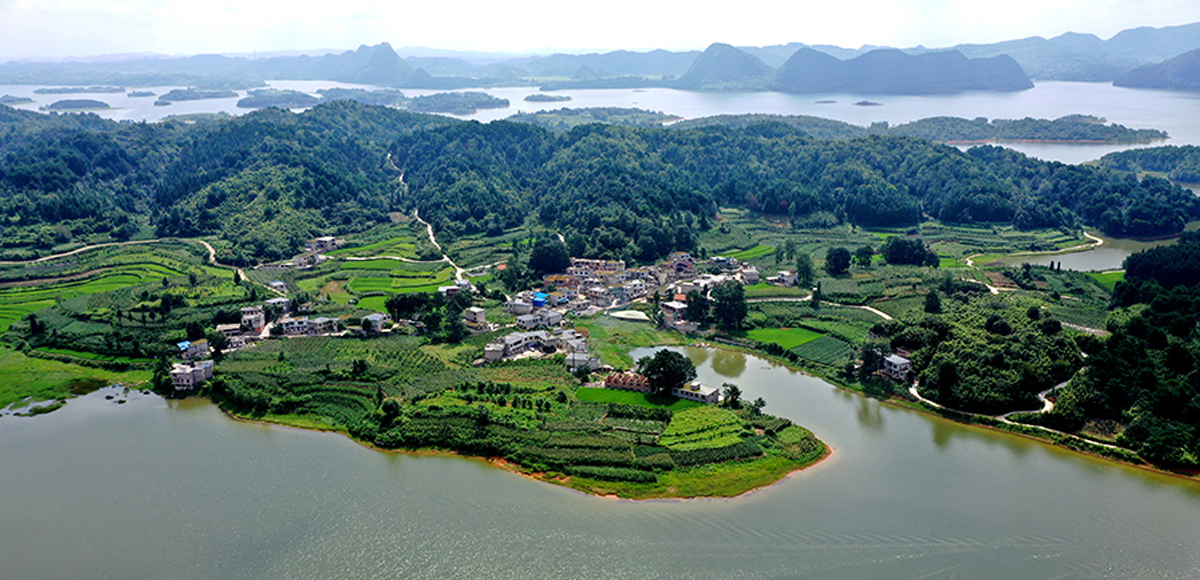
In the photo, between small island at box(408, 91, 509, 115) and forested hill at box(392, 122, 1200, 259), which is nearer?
forested hill at box(392, 122, 1200, 259)

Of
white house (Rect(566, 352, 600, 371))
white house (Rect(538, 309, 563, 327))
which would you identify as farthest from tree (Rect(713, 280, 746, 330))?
white house (Rect(566, 352, 600, 371))

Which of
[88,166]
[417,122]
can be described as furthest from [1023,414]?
[417,122]

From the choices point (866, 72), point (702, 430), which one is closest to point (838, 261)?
point (702, 430)

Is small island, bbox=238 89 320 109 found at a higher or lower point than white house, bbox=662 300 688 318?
higher

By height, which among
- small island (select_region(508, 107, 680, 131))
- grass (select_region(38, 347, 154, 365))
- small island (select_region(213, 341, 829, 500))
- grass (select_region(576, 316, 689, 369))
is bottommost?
grass (select_region(38, 347, 154, 365))

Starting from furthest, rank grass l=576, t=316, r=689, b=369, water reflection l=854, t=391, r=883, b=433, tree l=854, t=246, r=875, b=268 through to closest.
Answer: tree l=854, t=246, r=875, b=268, grass l=576, t=316, r=689, b=369, water reflection l=854, t=391, r=883, b=433

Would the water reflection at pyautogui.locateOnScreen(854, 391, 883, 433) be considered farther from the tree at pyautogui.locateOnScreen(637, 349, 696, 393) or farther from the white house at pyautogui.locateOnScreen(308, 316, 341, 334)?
the white house at pyautogui.locateOnScreen(308, 316, 341, 334)

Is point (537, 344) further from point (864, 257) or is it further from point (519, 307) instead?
point (864, 257)
